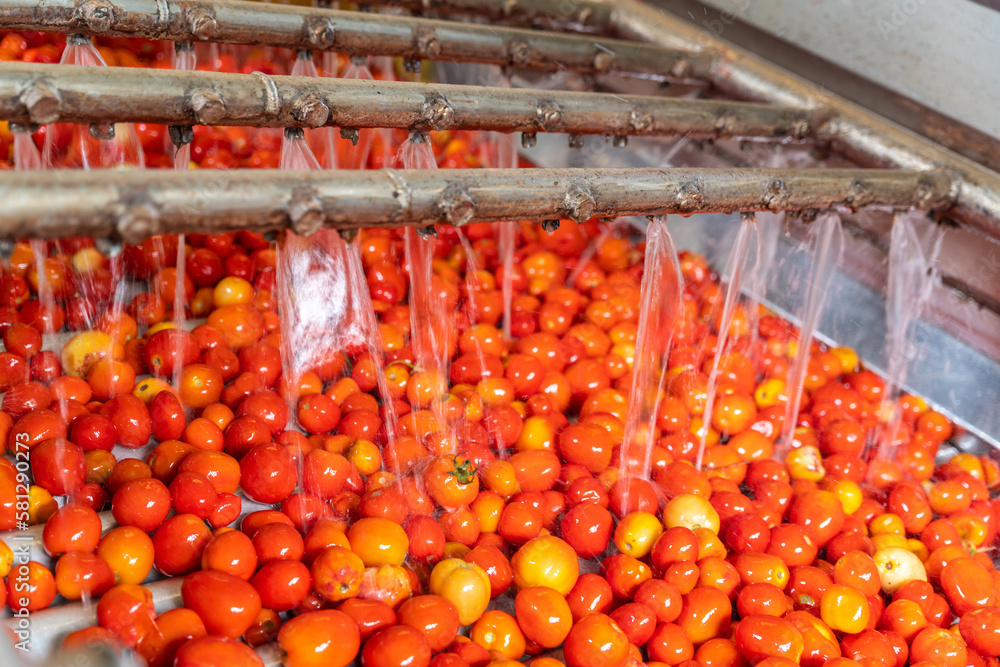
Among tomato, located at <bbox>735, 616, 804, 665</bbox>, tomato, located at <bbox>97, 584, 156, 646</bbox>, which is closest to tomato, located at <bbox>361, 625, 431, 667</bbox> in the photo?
tomato, located at <bbox>97, 584, 156, 646</bbox>

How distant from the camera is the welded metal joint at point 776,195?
9.42 feet

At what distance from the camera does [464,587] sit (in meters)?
2.21

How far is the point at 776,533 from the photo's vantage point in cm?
272

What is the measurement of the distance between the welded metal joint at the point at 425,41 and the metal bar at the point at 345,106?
2.28 ft

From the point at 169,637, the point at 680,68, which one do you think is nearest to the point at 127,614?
the point at 169,637

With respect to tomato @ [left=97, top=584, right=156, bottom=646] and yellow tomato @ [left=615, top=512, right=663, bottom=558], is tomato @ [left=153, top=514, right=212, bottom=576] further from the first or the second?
yellow tomato @ [left=615, top=512, right=663, bottom=558]

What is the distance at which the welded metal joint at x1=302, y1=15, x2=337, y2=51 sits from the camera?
124 inches

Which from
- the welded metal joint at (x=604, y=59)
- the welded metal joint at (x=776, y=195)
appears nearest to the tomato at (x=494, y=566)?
the welded metal joint at (x=776, y=195)

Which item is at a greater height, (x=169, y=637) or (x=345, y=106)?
(x=345, y=106)

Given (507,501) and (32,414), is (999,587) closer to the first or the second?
(507,501)

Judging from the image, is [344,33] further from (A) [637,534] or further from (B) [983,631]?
(B) [983,631]

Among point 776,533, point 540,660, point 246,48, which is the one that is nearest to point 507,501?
point 540,660

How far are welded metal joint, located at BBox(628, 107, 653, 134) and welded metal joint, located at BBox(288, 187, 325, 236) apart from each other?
1.85m

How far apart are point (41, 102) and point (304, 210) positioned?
704 mm
